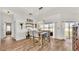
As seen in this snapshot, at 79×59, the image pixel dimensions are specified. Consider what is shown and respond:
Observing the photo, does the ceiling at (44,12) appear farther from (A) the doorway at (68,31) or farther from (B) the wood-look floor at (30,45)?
(B) the wood-look floor at (30,45)

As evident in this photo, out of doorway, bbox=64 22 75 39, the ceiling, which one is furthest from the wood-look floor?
the ceiling

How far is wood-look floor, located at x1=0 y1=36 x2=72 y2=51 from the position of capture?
87.7 inches

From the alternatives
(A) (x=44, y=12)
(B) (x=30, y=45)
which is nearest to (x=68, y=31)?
(A) (x=44, y=12)

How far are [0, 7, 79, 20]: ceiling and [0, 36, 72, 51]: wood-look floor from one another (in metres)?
0.47

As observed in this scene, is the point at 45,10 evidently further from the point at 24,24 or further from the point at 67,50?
the point at 67,50

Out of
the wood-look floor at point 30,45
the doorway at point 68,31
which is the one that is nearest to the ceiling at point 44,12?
the doorway at point 68,31

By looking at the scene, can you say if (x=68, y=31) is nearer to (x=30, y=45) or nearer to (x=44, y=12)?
(x=44, y=12)

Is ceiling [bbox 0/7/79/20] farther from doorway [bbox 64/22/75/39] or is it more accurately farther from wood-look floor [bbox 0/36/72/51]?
wood-look floor [bbox 0/36/72/51]

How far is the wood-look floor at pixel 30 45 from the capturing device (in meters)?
2.23

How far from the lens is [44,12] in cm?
225

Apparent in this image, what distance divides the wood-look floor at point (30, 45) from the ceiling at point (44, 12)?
0.47 metres

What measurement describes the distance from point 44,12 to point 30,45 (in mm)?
695

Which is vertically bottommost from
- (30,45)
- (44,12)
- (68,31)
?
(30,45)
